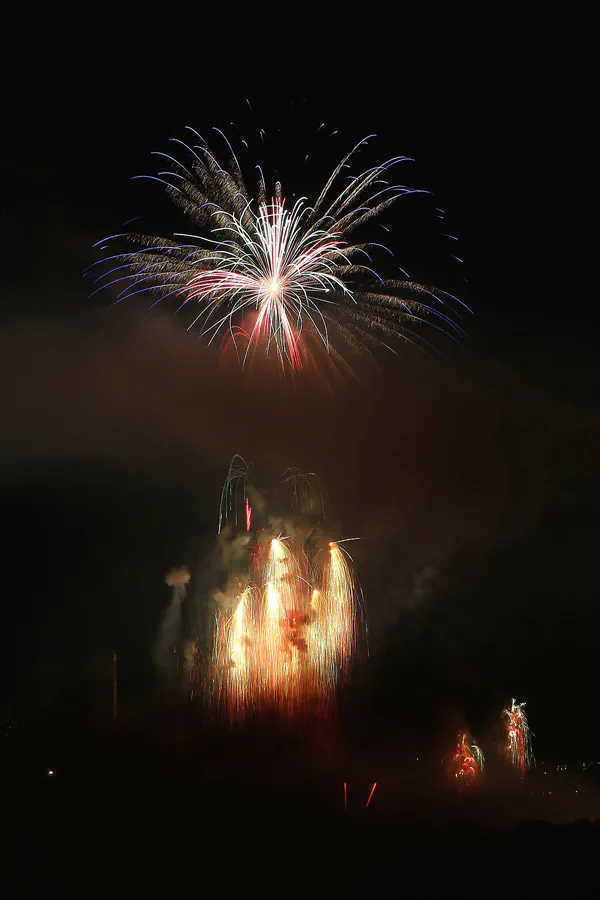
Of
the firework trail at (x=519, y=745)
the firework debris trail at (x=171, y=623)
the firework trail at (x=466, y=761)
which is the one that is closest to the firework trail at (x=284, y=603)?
the firework debris trail at (x=171, y=623)

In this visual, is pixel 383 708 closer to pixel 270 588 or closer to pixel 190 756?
pixel 190 756

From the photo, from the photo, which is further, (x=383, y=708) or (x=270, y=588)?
(x=383, y=708)

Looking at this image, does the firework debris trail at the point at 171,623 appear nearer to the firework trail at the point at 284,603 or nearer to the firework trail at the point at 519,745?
the firework trail at the point at 284,603

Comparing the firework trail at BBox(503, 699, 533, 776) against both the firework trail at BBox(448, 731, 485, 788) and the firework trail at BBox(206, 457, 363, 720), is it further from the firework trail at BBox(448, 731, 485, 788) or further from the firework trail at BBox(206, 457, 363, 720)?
the firework trail at BBox(206, 457, 363, 720)

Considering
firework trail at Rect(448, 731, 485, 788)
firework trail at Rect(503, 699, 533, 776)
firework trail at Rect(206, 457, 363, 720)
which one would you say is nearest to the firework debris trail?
firework trail at Rect(206, 457, 363, 720)

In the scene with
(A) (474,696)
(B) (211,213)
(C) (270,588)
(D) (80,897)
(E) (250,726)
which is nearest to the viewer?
(B) (211,213)

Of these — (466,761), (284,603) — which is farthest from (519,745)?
(284,603)

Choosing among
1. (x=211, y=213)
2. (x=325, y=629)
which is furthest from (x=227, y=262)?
(x=325, y=629)
